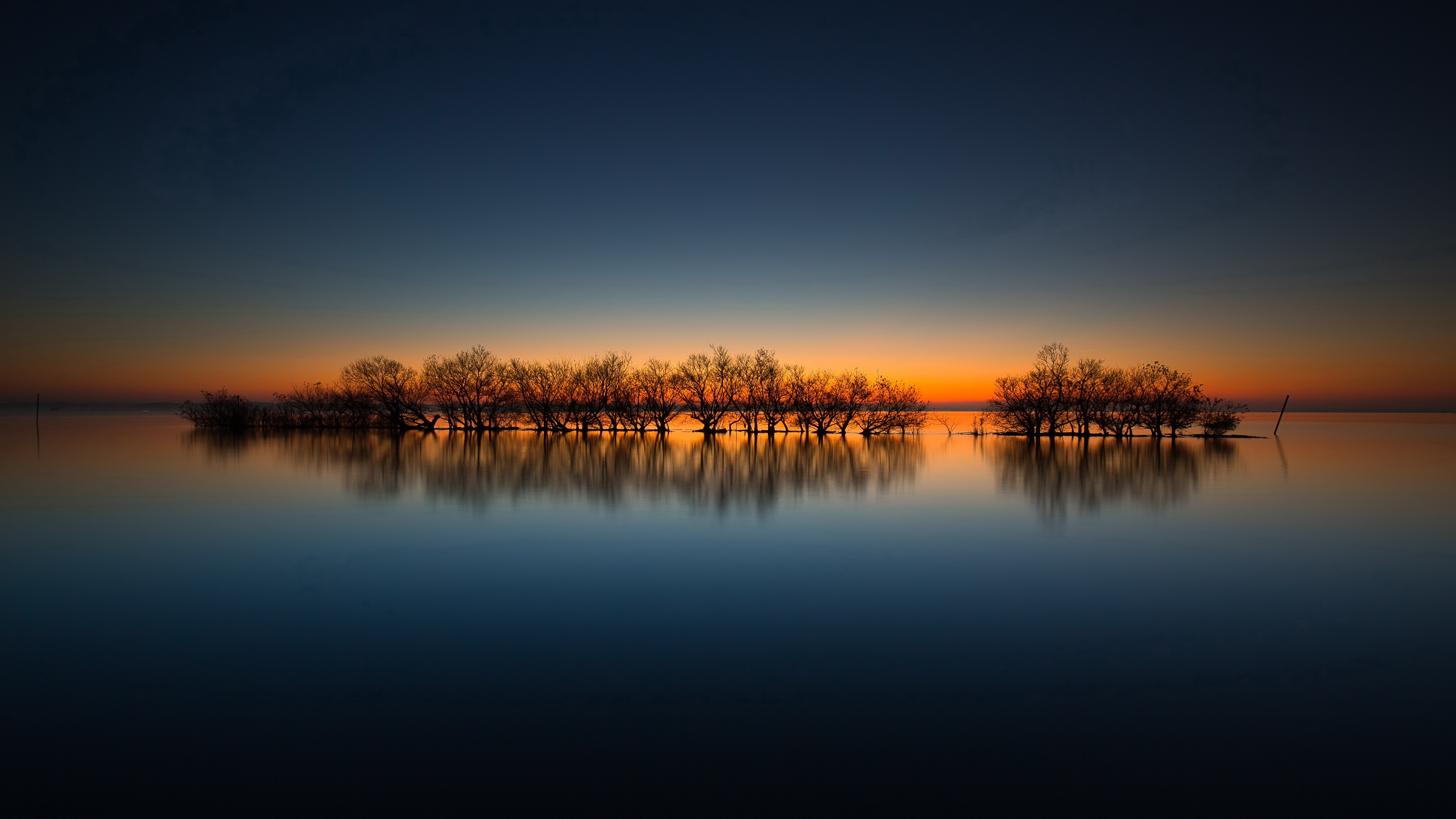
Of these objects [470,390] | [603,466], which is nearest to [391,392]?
[470,390]

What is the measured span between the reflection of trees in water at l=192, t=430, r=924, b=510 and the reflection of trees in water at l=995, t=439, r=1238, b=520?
9.20ft

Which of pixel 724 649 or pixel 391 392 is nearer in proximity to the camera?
pixel 724 649

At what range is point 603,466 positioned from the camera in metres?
18.8

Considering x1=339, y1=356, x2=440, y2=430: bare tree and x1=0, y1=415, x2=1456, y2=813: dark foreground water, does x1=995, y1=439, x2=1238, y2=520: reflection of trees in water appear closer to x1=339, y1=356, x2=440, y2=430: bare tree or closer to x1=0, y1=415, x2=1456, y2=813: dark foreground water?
x1=0, y1=415, x2=1456, y2=813: dark foreground water

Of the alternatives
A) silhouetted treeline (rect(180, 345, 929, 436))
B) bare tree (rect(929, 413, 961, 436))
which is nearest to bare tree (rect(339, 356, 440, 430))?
silhouetted treeline (rect(180, 345, 929, 436))

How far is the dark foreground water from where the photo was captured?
3191mm

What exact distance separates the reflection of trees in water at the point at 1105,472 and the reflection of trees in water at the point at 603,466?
2805 millimetres

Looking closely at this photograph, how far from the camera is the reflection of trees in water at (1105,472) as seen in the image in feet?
40.0

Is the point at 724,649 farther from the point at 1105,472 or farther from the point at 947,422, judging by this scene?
the point at 947,422

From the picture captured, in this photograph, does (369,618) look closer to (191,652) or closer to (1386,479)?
(191,652)

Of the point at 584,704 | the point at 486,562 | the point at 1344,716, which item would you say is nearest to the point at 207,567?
the point at 486,562

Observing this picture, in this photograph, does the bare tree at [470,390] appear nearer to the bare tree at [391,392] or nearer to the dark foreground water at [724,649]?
the bare tree at [391,392]

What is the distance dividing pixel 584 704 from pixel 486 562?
12.7 ft

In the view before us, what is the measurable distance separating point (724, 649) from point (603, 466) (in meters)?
14.4
